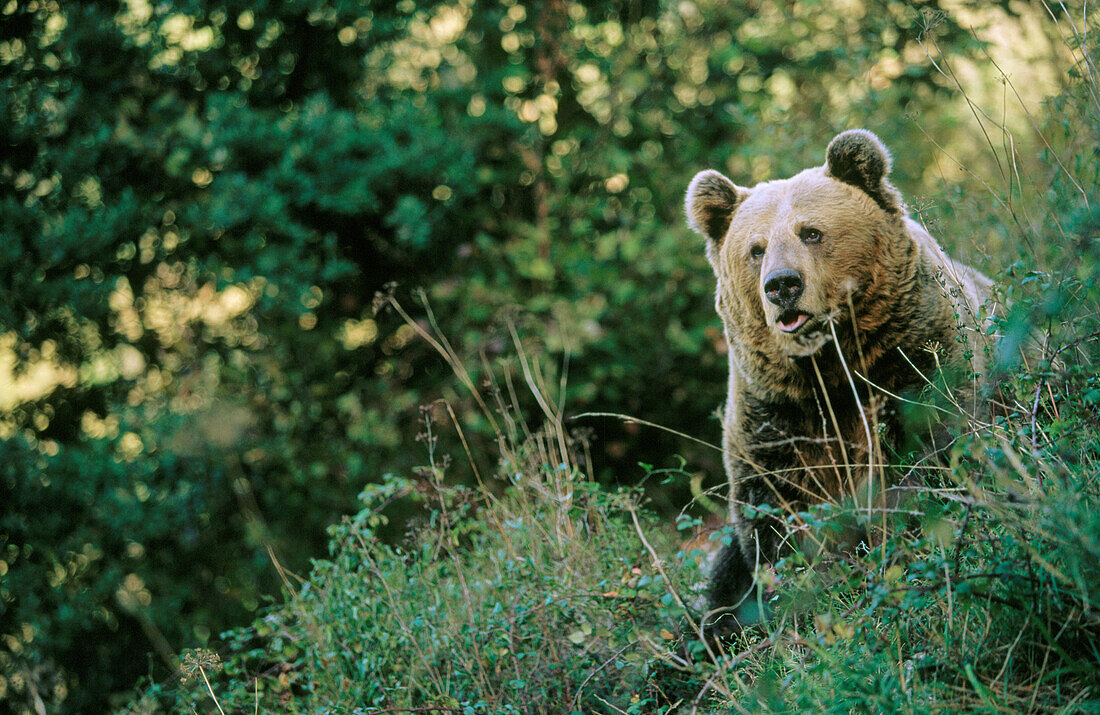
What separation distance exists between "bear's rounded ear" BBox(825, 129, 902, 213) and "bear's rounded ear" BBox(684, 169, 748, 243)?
0.37m

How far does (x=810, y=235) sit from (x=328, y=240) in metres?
4.00

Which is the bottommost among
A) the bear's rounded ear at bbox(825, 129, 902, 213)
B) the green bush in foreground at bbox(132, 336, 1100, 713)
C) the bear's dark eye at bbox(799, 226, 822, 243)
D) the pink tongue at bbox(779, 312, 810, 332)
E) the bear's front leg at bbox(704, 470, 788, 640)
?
the bear's front leg at bbox(704, 470, 788, 640)

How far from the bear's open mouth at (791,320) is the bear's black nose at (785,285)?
0.03 m

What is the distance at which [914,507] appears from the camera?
226 centimetres

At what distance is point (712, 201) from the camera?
3191 millimetres

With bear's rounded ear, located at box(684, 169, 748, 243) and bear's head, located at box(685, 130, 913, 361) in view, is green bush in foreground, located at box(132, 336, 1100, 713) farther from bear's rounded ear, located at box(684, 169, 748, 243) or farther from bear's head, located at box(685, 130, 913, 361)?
bear's rounded ear, located at box(684, 169, 748, 243)

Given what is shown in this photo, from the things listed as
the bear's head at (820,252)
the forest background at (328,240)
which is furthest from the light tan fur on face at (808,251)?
the forest background at (328,240)

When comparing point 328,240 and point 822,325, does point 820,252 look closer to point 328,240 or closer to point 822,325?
point 822,325

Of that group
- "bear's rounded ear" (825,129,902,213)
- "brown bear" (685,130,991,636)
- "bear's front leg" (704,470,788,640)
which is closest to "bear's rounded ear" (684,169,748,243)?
"brown bear" (685,130,991,636)

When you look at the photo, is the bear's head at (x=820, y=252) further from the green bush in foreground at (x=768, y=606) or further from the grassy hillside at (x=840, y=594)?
the green bush in foreground at (x=768, y=606)

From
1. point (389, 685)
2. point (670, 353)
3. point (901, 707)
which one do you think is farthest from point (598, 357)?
point (901, 707)

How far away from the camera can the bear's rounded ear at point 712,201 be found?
3178 millimetres

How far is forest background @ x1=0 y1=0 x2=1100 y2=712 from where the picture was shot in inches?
217

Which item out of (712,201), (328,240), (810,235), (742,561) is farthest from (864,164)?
(328,240)
